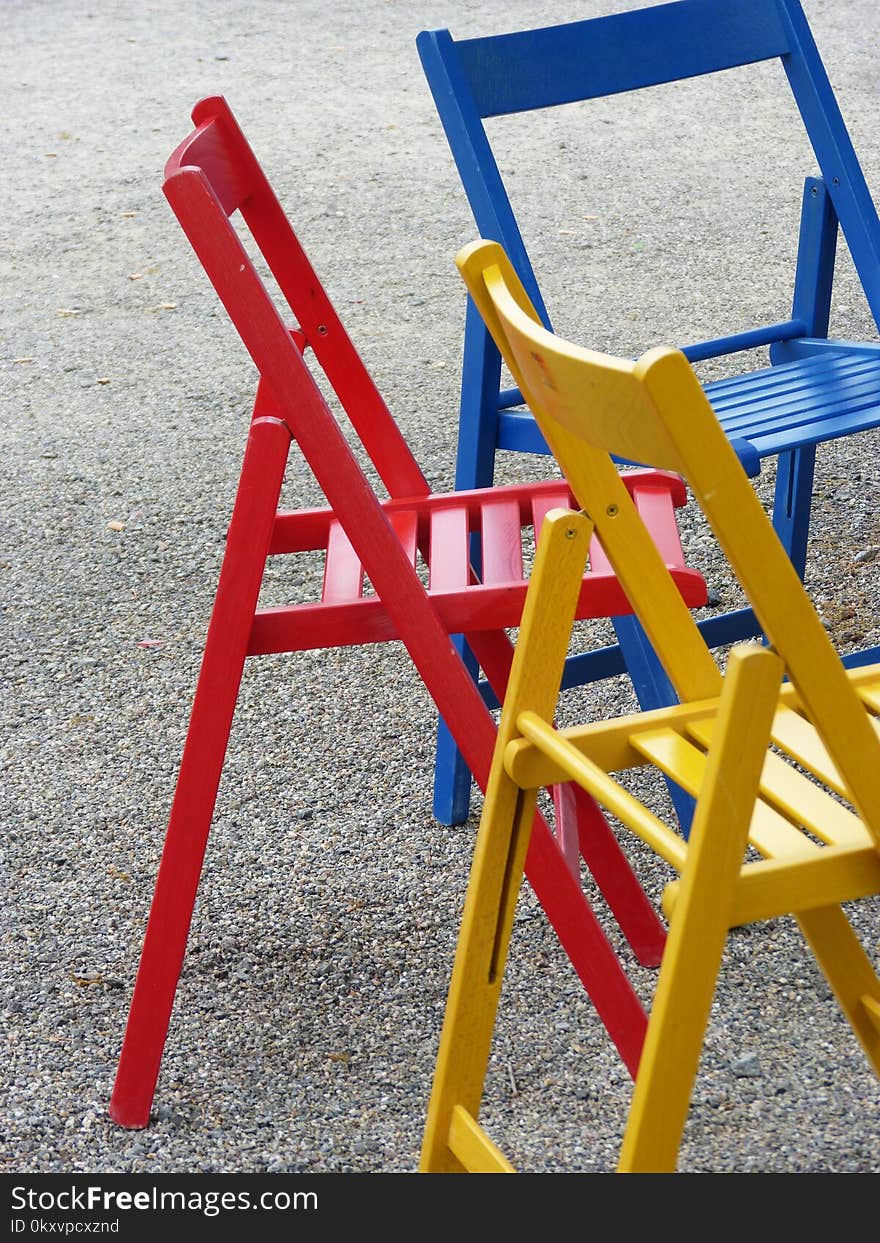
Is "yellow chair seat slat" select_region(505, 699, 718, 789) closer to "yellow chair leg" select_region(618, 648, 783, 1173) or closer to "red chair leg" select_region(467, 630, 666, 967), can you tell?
"yellow chair leg" select_region(618, 648, 783, 1173)

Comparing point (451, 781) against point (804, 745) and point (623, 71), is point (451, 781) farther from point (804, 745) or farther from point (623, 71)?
point (623, 71)

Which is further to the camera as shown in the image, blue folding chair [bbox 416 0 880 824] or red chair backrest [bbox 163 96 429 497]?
blue folding chair [bbox 416 0 880 824]

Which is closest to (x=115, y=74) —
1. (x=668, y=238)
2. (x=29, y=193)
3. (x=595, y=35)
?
(x=29, y=193)

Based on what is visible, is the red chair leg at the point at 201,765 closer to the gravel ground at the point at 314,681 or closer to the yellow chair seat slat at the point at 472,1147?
the gravel ground at the point at 314,681

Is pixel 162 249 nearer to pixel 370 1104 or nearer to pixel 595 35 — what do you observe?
pixel 595 35

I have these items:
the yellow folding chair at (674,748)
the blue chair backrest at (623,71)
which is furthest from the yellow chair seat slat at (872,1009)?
the blue chair backrest at (623,71)

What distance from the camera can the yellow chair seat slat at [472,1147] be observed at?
155 cm

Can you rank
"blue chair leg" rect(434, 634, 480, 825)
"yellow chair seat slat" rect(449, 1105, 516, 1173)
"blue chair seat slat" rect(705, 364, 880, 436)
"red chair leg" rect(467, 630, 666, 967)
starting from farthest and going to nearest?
"blue chair leg" rect(434, 634, 480, 825)
"blue chair seat slat" rect(705, 364, 880, 436)
"red chair leg" rect(467, 630, 666, 967)
"yellow chair seat slat" rect(449, 1105, 516, 1173)

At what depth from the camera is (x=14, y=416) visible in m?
4.59

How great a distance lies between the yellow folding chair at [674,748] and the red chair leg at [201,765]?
38cm

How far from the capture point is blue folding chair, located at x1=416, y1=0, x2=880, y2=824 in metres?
2.36

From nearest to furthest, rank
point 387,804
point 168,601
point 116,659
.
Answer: point 387,804
point 116,659
point 168,601

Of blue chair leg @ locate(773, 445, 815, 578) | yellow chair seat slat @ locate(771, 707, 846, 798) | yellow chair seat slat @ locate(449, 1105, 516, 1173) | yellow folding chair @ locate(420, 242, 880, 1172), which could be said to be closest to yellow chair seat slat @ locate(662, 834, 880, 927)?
yellow folding chair @ locate(420, 242, 880, 1172)

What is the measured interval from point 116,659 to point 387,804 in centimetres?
87
